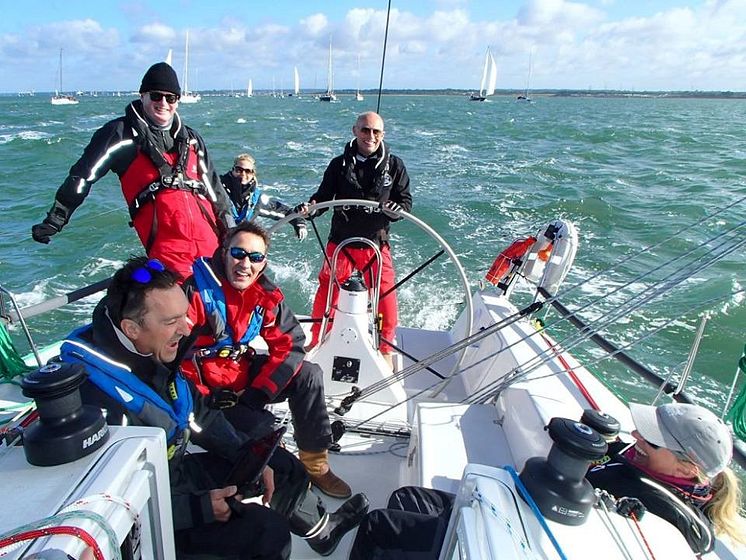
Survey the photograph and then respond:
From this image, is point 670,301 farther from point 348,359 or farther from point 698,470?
point 698,470

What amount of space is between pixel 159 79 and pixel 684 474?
2506mm

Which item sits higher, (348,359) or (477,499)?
(477,499)

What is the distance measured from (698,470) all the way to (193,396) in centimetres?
156

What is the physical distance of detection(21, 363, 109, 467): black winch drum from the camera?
2.64 feet

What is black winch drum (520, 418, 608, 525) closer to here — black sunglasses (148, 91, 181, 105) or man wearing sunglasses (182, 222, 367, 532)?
man wearing sunglasses (182, 222, 367, 532)

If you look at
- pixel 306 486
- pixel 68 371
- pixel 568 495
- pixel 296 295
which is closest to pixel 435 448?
pixel 306 486

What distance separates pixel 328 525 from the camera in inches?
71.6

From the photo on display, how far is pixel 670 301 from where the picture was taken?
6.46 m

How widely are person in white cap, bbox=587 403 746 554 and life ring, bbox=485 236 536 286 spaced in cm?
184

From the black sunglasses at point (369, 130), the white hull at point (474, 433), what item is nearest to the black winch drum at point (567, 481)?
the white hull at point (474, 433)

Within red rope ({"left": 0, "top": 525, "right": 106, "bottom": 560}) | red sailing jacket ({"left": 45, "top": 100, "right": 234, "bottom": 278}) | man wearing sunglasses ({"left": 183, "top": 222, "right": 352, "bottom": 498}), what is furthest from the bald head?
red rope ({"left": 0, "top": 525, "right": 106, "bottom": 560})

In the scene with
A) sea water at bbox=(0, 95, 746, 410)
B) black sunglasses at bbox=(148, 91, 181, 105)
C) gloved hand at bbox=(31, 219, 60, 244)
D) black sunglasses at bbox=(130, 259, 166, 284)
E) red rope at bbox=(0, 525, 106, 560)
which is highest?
black sunglasses at bbox=(148, 91, 181, 105)

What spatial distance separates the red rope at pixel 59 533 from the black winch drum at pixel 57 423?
18cm

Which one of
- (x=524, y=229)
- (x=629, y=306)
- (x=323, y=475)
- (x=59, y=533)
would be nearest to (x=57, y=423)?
(x=59, y=533)
